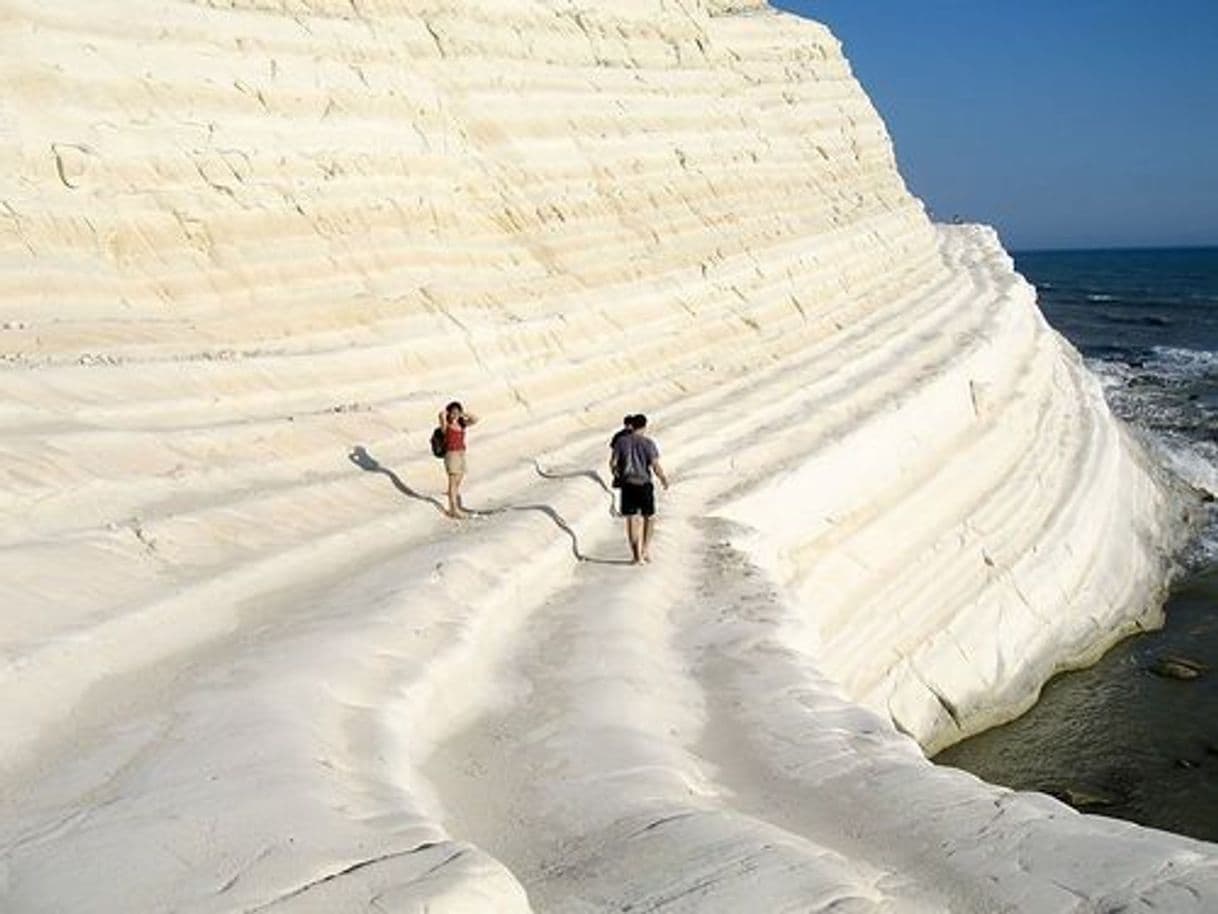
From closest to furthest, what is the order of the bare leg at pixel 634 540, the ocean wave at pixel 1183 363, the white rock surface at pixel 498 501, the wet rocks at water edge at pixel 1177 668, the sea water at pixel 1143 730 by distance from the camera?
the white rock surface at pixel 498 501
the bare leg at pixel 634 540
the sea water at pixel 1143 730
the wet rocks at water edge at pixel 1177 668
the ocean wave at pixel 1183 363

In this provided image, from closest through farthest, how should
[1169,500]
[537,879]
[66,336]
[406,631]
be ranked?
[537,879]
[406,631]
[66,336]
[1169,500]

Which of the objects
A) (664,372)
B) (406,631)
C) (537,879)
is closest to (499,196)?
(664,372)

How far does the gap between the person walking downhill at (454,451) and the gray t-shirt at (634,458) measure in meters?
1.04

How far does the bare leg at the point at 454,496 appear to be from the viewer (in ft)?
26.2

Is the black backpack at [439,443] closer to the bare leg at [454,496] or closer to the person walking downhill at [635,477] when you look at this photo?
the bare leg at [454,496]

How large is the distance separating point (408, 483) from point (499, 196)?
4.37 m

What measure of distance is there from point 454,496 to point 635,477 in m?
1.25

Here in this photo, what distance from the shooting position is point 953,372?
13.9m

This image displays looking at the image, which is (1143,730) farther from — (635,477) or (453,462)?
(453,462)

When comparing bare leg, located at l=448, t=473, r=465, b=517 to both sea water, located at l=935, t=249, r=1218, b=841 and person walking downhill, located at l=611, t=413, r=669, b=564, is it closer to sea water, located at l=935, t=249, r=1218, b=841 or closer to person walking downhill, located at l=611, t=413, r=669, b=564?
person walking downhill, located at l=611, t=413, r=669, b=564

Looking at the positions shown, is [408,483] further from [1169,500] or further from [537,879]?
[1169,500]

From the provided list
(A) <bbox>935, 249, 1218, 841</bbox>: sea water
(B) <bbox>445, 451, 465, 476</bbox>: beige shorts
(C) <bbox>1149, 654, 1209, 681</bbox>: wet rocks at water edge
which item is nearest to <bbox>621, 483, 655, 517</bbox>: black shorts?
(B) <bbox>445, 451, 465, 476</bbox>: beige shorts

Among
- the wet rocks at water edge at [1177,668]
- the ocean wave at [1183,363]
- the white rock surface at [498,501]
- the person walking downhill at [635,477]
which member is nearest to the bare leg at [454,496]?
the white rock surface at [498,501]

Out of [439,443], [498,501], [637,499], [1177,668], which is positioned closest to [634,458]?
[637,499]
